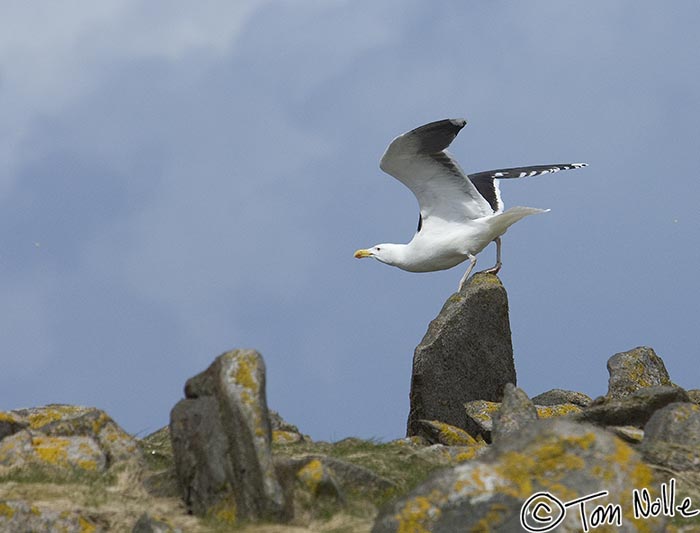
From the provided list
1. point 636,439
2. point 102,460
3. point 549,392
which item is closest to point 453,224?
point 549,392

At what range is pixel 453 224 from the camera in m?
22.3

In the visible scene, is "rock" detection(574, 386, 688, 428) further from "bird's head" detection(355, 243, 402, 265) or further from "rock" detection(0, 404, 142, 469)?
"bird's head" detection(355, 243, 402, 265)

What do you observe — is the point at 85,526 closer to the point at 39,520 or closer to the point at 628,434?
the point at 39,520

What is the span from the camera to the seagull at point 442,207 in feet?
68.0

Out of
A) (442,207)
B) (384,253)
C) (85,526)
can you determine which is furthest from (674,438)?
(384,253)

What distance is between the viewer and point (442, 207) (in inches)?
877

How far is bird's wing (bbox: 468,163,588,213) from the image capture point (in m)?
23.3

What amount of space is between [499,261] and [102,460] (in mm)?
10339

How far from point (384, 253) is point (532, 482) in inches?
581

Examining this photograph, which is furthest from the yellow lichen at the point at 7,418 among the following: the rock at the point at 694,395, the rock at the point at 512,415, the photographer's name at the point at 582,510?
the rock at the point at 694,395

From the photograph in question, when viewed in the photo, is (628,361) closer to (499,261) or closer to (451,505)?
(499,261)

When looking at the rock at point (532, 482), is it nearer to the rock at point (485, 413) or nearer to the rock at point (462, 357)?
the rock at point (485, 413)

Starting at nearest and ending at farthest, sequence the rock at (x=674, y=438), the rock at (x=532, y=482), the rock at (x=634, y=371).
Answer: the rock at (x=532, y=482) < the rock at (x=674, y=438) < the rock at (x=634, y=371)

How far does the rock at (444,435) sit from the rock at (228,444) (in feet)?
19.1
